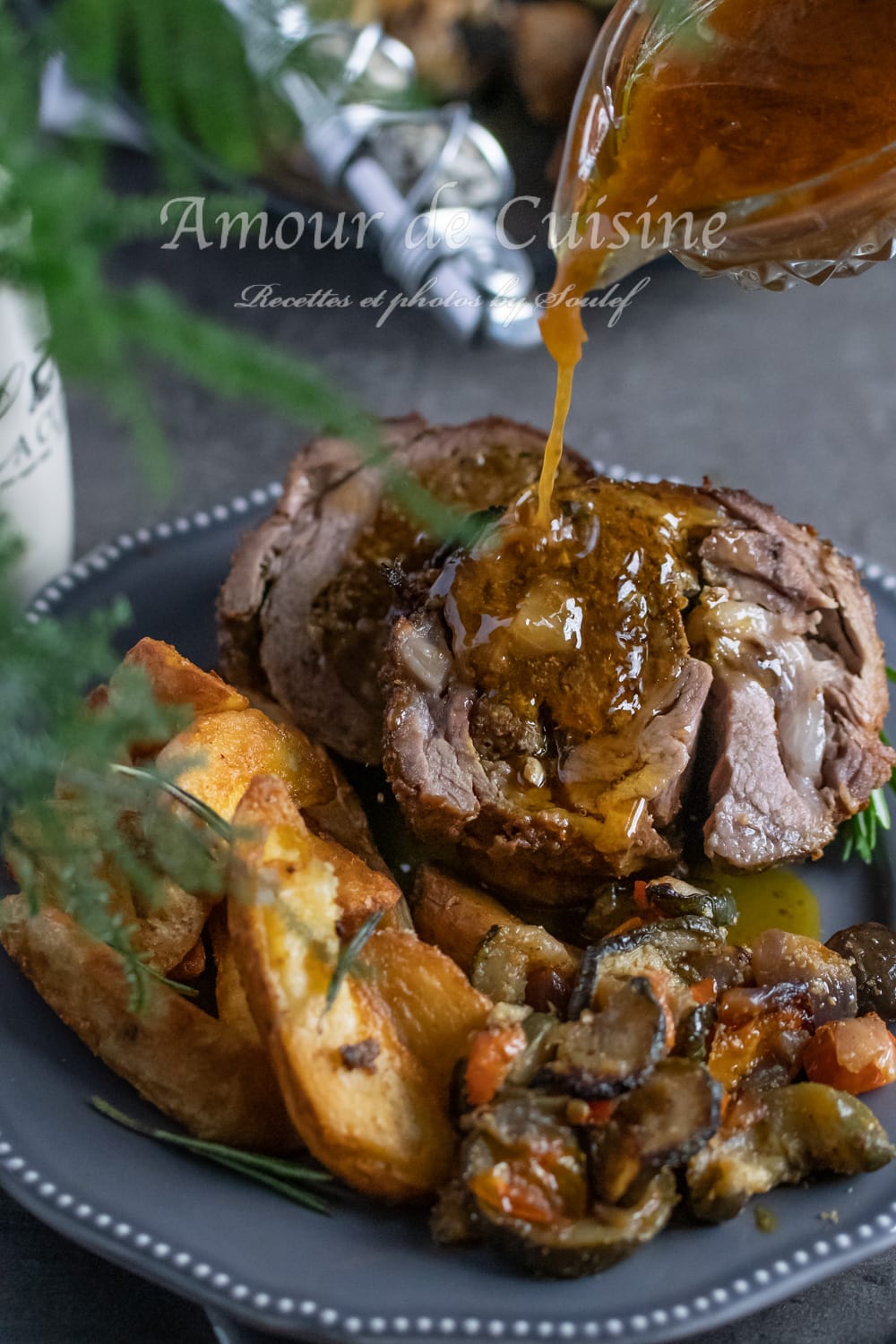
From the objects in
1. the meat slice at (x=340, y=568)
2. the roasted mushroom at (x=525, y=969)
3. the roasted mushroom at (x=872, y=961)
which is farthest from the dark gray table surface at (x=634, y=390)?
the roasted mushroom at (x=525, y=969)

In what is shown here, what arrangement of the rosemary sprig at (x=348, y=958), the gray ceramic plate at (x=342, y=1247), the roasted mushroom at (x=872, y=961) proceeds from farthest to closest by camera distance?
the roasted mushroom at (x=872, y=961) < the rosemary sprig at (x=348, y=958) < the gray ceramic plate at (x=342, y=1247)

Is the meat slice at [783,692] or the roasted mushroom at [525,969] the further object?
the meat slice at [783,692]

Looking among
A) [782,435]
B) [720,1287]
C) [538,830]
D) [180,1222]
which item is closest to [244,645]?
[538,830]

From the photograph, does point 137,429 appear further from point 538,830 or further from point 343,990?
point 538,830

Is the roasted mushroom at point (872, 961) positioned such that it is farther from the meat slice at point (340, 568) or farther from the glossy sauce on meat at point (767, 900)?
the meat slice at point (340, 568)

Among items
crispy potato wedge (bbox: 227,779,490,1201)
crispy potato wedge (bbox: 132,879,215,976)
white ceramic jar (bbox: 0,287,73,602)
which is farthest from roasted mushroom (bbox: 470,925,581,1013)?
white ceramic jar (bbox: 0,287,73,602)

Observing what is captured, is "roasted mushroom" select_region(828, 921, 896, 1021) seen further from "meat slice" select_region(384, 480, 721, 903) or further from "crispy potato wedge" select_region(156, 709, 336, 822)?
"crispy potato wedge" select_region(156, 709, 336, 822)
